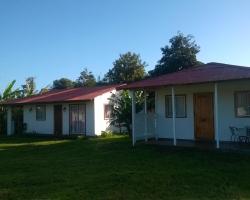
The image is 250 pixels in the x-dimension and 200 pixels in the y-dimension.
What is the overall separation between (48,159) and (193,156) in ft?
17.7

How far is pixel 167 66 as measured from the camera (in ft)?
115

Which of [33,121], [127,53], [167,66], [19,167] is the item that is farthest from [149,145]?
[127,53]

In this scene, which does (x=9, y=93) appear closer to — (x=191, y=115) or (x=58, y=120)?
(x=58, y=120)

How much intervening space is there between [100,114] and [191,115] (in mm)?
9193

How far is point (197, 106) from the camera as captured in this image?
17422 millimetres

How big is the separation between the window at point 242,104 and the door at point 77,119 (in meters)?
12.0

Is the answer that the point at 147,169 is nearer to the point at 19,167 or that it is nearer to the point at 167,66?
the point at 19,167

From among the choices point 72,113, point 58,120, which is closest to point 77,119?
point 72,113

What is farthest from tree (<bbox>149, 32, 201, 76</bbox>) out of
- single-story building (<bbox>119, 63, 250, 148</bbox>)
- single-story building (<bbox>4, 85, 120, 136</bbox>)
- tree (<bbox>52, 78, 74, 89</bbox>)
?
tree (<bbox>52, 78, 74, 89</bbox>)

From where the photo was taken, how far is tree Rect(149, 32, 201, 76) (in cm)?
3522

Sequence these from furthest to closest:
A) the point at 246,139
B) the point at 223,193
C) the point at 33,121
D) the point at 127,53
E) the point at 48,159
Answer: the point at 127,53
the point at 33,121
the point at 246,139
the point at 48,159
the point at 223,193

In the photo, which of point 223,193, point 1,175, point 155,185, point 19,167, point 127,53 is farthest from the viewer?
point 127,53

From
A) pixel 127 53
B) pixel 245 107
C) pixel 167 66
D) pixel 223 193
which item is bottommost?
pixel 223 193

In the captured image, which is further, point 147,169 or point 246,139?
point 246,139
